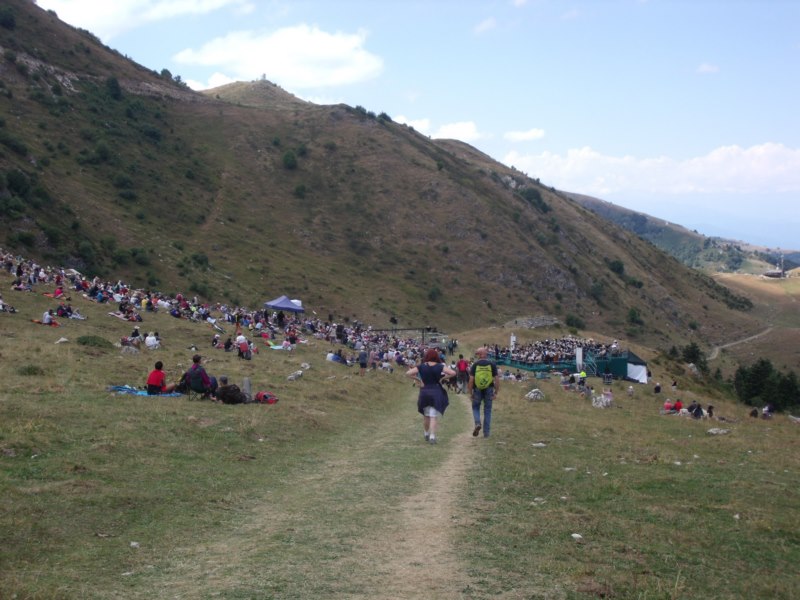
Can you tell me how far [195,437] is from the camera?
12812 mm

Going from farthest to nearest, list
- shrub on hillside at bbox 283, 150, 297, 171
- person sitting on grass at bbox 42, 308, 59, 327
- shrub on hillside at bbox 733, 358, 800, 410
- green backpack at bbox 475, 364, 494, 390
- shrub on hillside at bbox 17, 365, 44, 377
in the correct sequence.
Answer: shrub on hillside at bbox 283, 150, 297, 171 < shrub on hillside at bbox 733, 358, 800, 410 < person sitting on grass at bbox 42, 308, 59, 327 < shrub on hillside at bbox 17, 365, 44, 377 < green backpack at bbox 475, 364, 494, 390

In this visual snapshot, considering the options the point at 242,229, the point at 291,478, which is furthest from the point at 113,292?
the point at 242,229

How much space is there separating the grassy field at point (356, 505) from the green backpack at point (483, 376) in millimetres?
1270

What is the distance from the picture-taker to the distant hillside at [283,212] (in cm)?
6894

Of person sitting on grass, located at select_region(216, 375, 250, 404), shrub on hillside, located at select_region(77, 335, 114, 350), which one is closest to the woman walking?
person sitting on grass, located at select_region(216, 375, 250, 404)

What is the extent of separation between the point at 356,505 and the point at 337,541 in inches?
64.0

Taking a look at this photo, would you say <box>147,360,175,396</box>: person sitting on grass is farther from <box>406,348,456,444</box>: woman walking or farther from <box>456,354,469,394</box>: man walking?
<box>456,354,469,394</box>: man walking

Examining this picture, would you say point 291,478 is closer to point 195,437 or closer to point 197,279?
point 195,437

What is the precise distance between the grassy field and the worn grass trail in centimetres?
3

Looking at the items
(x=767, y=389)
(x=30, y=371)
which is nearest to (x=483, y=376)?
(x=30, y=371)

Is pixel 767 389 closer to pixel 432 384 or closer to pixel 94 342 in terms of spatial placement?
pixel 94 342

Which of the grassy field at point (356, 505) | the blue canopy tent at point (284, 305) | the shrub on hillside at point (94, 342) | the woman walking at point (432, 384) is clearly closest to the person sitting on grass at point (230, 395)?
the grassy field at point (356, 505)

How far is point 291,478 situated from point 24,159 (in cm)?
7002

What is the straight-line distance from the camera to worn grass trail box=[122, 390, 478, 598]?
6070 millimetres
